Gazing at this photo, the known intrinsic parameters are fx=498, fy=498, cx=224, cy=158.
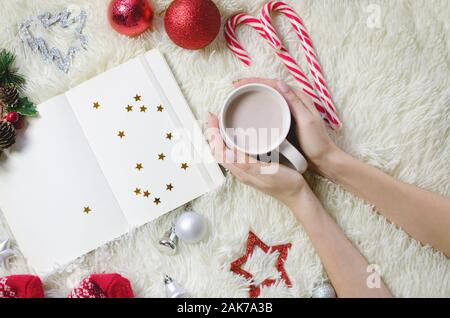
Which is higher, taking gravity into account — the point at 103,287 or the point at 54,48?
the point at 54,48

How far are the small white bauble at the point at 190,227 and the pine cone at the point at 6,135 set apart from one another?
1.24 feet

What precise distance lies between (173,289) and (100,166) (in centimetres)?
30

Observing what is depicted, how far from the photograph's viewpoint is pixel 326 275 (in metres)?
1.02

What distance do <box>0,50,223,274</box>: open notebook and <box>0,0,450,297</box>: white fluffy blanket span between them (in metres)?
0.03

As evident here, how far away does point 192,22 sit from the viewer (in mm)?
988

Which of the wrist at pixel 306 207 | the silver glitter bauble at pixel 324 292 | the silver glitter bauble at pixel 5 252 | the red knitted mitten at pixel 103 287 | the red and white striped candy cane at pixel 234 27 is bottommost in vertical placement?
the silver glitter bauble at pixel 324 292

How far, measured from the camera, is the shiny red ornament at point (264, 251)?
3.34ft

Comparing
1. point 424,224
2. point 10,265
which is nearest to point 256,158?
point 424,224

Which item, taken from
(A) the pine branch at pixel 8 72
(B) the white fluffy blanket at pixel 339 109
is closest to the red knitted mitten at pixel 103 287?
(B) the white fluffy blanket at pixel 339 109

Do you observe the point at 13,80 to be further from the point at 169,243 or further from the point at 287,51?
the point at 287,51

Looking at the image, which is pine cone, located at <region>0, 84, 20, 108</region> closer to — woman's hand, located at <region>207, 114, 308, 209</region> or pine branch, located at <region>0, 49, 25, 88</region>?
pine branch, located at <region>0, 49, 25, 88</region>

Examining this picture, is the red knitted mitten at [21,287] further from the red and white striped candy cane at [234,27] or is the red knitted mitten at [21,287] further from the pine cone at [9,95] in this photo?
the red and white striped candy cane at [234,27]

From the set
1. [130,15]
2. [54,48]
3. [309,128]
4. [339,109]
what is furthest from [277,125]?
[54,48]

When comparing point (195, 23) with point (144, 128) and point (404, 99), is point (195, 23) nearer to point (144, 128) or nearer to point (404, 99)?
point (144, 128)
